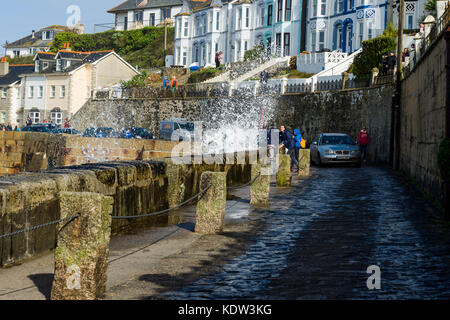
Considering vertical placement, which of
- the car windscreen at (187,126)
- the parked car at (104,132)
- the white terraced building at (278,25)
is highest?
the white terraced building at (278,25)

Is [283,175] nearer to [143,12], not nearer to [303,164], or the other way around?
[303,164]

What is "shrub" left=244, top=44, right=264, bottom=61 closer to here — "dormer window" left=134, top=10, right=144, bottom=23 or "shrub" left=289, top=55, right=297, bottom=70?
"shrub" left=289, top=55, right=297, bottom=70

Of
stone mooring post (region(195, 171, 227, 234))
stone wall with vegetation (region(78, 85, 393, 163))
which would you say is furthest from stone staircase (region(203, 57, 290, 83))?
stone mooring post (region(195, 171, 227, 234))

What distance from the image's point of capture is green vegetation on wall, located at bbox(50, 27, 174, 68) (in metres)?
91.8

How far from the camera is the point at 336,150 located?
29219mm

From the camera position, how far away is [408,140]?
23547mm

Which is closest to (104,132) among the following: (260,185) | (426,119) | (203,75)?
(203,75)

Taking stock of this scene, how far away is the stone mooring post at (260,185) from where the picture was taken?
15141 mm

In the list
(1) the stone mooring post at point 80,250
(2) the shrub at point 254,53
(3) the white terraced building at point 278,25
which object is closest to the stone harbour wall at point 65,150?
(1) the stone mooring post at point 80,250

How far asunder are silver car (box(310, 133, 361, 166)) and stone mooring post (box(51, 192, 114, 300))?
23287mm

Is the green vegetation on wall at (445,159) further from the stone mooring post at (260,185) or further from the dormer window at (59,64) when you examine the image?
the dormer window at (59,64)

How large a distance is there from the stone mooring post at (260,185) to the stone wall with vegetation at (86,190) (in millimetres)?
1450

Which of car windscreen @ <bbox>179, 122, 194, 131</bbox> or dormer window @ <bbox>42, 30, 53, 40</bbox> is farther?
dormer window @ <bbox>42, 30, 53, 40</bbox>
